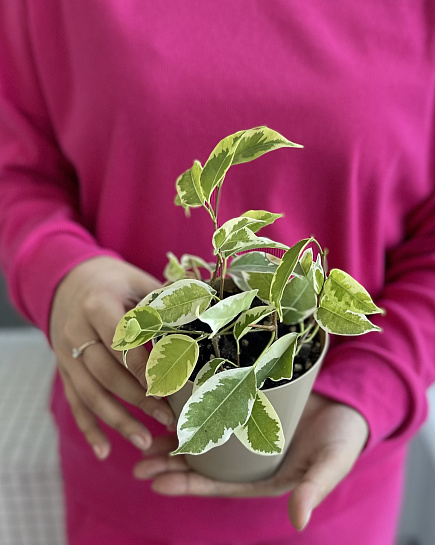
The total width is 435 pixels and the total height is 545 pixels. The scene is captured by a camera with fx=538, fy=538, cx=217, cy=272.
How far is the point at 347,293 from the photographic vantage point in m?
0.31

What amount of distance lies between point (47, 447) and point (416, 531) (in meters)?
0.82

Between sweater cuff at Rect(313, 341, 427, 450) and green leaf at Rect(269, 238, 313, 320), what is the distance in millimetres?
270

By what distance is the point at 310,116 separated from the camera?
20.1 inches

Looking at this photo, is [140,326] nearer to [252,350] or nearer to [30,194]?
[252,350]

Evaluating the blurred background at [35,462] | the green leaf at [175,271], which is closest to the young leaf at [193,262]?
the green leaf at [175,271]

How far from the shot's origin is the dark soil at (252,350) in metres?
0.38

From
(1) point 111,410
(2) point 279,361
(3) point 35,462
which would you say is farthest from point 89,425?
(3) point 35,462

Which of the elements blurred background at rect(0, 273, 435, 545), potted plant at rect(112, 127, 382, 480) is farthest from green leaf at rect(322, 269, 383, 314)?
blurred background at rect(0, 273, 435, 545)

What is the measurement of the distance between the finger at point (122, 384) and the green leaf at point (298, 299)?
0.13 meters

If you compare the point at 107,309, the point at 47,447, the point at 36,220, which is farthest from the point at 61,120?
the point at 47,447

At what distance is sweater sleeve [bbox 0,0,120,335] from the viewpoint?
577mm

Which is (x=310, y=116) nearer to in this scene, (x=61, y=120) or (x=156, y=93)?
(x=156, y=93)

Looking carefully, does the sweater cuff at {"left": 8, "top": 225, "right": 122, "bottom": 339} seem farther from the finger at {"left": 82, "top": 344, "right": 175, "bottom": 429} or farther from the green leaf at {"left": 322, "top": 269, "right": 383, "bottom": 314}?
the green leaf at {"left": 322, "top": 269, "right": 383, "bottom": 314}

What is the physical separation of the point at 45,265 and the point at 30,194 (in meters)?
0.14
